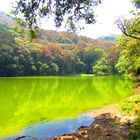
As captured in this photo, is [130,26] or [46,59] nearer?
[130,26]

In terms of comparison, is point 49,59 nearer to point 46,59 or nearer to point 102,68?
point 46,59

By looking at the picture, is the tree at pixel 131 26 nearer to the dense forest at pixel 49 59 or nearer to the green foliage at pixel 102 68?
the dense forest at pixel 49 59

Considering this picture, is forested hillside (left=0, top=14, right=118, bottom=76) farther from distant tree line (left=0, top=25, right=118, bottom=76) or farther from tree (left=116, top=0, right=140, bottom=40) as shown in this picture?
tree (left=116, top=0, right=140, bottom=40)

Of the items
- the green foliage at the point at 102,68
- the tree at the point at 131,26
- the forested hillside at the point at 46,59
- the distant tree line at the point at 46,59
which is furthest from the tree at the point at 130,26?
the green foliage at the point at 102,68

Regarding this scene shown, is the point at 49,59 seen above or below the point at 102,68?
above

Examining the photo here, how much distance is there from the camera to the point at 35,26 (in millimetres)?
17000

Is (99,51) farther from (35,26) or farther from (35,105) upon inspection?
(35,26)

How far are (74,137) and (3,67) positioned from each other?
9065cm

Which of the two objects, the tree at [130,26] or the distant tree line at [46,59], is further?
the distant tree line at [46,59]

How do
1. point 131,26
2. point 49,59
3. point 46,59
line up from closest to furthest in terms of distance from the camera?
point 131,26
point 46,59
point 49,59

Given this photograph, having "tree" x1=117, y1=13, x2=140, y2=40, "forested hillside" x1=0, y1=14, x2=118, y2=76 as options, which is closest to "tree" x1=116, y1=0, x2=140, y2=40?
"tree" x1=117, y1=13, x2=140, y2=40

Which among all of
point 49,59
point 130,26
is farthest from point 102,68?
point 130,26

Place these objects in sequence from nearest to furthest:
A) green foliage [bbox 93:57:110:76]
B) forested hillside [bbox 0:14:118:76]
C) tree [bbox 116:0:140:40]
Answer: tree [bbox 116:0:140:40] < forested hillside [bbox 0:14:118:76] < green foliage [bbox 93:57:110:76]

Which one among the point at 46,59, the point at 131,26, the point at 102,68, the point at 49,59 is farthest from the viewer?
the point at 49,59
